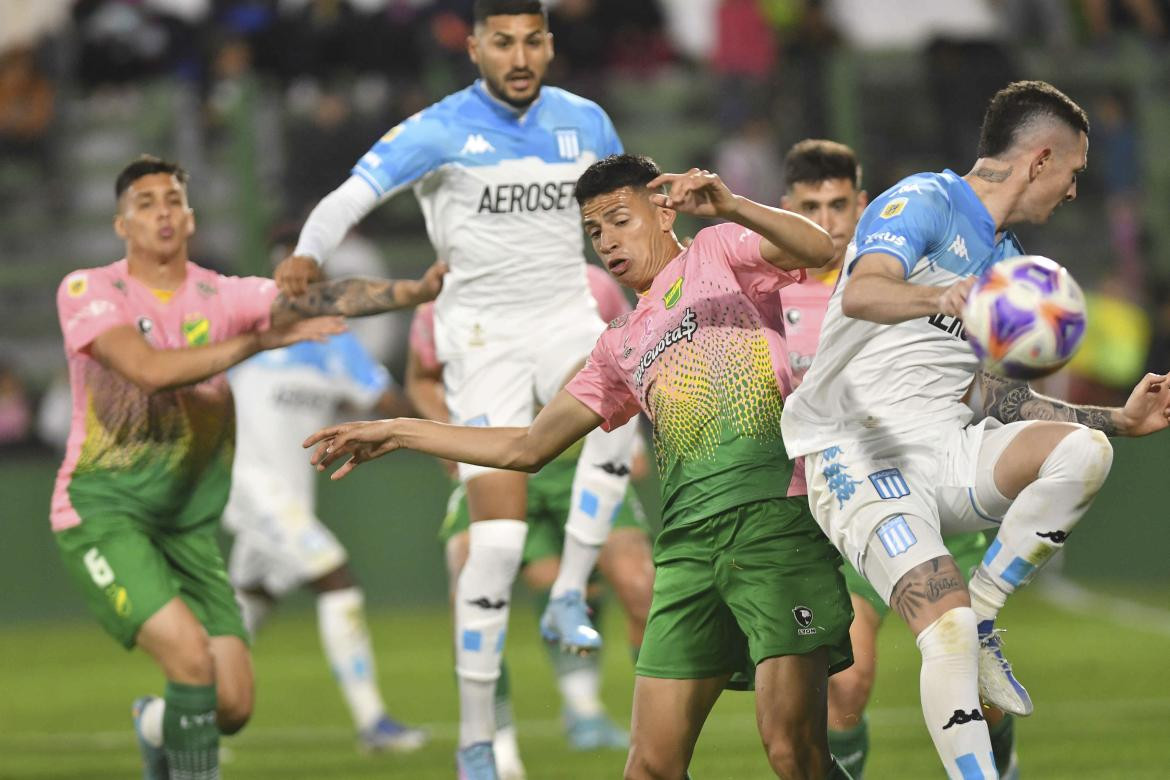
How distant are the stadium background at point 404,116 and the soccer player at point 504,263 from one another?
839 centimetres

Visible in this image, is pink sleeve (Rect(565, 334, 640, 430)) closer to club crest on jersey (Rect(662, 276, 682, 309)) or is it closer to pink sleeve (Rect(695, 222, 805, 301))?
club crest on jersey (Rect(662, 276, 682, 309))

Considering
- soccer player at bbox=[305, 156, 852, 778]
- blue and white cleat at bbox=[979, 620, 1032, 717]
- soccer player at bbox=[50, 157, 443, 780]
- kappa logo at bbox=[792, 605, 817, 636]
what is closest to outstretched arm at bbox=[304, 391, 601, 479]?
soccer player at bbox=[305, 156, 852, 778]

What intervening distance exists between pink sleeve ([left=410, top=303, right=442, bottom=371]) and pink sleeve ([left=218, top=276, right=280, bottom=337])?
4.68 ft

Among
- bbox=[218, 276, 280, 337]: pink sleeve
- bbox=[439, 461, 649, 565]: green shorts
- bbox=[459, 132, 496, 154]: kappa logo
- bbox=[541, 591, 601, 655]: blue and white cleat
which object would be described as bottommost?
bbox=[439, 461, 649, 565]: green shorts

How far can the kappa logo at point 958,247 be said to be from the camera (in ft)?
19.8

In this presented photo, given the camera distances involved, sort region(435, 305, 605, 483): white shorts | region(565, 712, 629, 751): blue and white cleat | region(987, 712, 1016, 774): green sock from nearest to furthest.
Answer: region(987, 712, 1016, 774): green sock → region(435, 305, 605, 483): white shorts → region(565, 712, 629, 751): blue and white cleat

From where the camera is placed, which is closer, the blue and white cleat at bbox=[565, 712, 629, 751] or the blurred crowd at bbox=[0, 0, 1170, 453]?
the blue and white cleat at bbox=[565, 712, 629, 751]

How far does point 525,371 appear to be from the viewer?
837cm

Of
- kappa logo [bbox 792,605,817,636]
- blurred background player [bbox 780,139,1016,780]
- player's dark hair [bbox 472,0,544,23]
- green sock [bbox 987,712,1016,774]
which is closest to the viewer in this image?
kappa logo [bbox 792,605,817,636]

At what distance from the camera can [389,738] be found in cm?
1084

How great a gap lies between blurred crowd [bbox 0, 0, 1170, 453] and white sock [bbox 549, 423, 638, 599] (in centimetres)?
849

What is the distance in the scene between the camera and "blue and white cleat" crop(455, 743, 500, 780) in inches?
311

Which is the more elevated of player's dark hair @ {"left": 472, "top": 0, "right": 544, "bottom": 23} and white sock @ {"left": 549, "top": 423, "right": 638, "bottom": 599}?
player's dark hair @ {"left": 472, "top": 0, "right": 544, "bottom": 23}

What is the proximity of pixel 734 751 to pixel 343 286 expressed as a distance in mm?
3581
